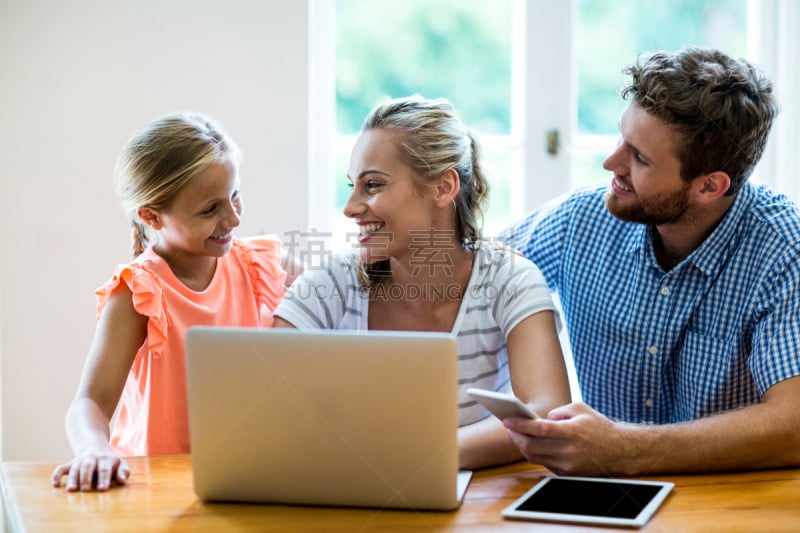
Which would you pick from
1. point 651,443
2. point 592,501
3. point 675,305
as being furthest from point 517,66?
point 592,501

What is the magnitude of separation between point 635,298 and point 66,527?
1.22 m

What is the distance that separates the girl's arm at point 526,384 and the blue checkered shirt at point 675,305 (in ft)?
0.91

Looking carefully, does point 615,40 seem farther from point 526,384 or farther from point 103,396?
point 103,396

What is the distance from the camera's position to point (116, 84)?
8.34 feet

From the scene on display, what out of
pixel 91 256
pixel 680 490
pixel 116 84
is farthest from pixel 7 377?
pixel 680 490

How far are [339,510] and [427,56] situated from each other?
211 centimetres

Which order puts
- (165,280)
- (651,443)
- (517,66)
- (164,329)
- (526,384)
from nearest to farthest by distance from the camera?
(651,443)
(526,384)
(164,329)
(165,280)
(517,66)

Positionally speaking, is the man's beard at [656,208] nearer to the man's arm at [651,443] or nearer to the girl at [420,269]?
the girl at [420,269]

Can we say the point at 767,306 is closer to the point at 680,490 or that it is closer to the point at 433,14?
the point at 680,490

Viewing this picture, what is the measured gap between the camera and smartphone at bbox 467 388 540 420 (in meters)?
1.21

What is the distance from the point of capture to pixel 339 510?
3.86ft

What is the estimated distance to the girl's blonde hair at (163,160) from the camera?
5.80 ft

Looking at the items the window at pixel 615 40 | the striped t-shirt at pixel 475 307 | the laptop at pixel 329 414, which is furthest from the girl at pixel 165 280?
the window at pixel 615 40

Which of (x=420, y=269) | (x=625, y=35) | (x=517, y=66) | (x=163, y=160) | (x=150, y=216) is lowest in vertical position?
(x=420, y=269)
